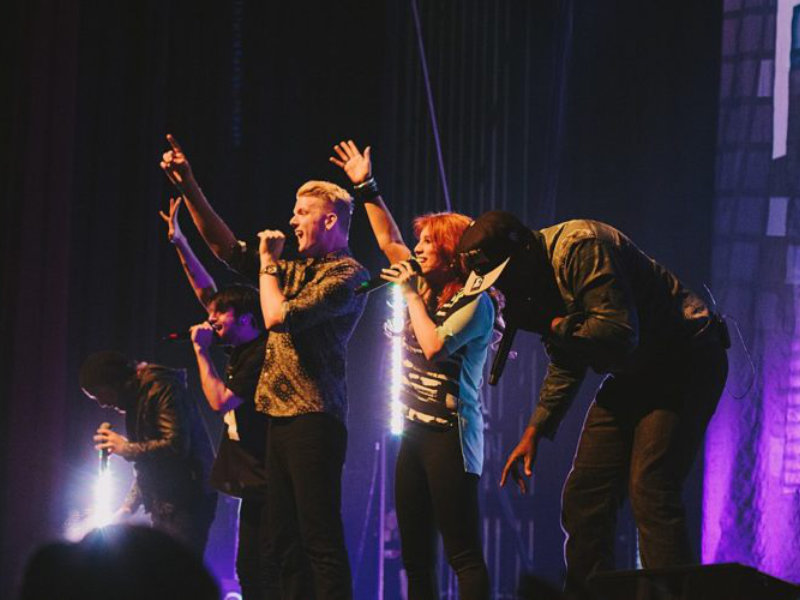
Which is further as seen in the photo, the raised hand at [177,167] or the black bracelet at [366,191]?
the raised hand at [177,167]

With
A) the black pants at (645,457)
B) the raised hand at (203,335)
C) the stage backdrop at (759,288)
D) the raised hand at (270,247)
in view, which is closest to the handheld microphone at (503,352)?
the black pants at (645,457)

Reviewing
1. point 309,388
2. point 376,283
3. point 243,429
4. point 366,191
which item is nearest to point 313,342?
point 309,388

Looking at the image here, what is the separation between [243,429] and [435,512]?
33.1 inches

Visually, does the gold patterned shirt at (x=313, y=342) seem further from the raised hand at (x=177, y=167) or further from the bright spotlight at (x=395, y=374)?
the bright spotlight at (x=395, y=374)

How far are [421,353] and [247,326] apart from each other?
86 cm

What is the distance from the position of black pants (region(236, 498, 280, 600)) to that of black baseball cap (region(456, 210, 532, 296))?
4.36 ft

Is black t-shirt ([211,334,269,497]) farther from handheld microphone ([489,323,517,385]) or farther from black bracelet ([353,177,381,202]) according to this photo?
handheld microphone ([489,323,517,385])

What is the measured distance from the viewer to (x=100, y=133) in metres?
4.96

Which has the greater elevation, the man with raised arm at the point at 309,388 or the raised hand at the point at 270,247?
the raised hand at the point at 270,247

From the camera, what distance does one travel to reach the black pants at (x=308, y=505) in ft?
10.1

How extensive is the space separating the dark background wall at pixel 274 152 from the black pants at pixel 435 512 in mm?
1445

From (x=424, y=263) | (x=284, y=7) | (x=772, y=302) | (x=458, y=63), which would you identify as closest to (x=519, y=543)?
(x=772, y=302)

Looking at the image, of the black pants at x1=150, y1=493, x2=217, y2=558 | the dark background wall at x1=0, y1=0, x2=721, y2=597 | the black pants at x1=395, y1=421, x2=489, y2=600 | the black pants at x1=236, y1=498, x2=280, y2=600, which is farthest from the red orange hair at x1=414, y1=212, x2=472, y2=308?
the black pants at x1=150, y1=493, x2=217, y2=558

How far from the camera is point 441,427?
3002 mm
